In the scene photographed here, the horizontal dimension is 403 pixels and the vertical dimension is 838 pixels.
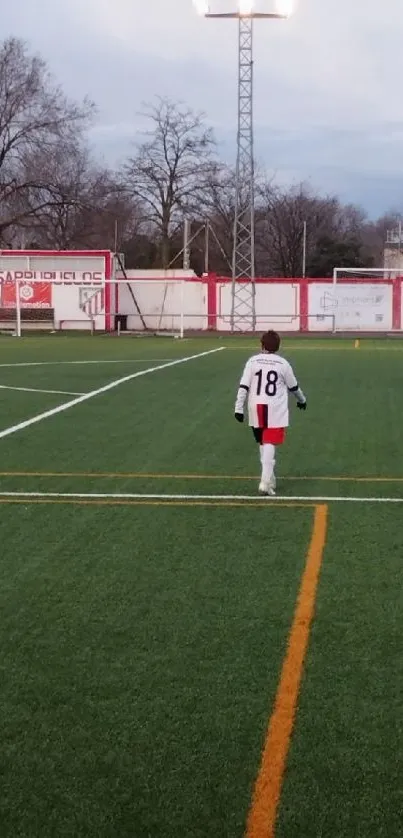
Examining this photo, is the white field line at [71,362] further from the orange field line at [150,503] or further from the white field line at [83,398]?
the orange field line at [150,503]

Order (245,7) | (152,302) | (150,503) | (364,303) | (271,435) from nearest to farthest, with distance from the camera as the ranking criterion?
(150,503) < (271,435) < (245,7) < (364,303) < (152,302)

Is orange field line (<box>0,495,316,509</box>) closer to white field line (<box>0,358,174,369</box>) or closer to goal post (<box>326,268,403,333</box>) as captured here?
white field line (<box>0,358,174,369</box>)

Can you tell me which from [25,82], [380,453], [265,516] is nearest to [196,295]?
[25,82]

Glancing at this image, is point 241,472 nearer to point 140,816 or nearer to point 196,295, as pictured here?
point 140,816

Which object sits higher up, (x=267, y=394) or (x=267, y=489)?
(x=267, y=394)

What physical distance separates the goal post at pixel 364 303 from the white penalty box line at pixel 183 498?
3872 centimetres

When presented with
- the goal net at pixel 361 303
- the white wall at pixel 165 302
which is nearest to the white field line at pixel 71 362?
the goal net at pixel 361 303

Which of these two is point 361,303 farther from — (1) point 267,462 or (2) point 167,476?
(1) point 267,462

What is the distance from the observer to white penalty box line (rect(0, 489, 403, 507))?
351 inches

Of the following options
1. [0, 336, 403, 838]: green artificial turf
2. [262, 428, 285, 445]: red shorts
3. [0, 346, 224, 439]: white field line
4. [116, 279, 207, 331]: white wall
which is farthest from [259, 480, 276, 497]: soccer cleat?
[116, 279, 207, 331]: white wall

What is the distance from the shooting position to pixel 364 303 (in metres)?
47.4

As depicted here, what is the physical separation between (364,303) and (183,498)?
3964cm

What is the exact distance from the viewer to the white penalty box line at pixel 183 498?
8.91 metres

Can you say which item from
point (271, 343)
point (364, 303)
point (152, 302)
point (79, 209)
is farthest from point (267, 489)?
point (79, 209)
